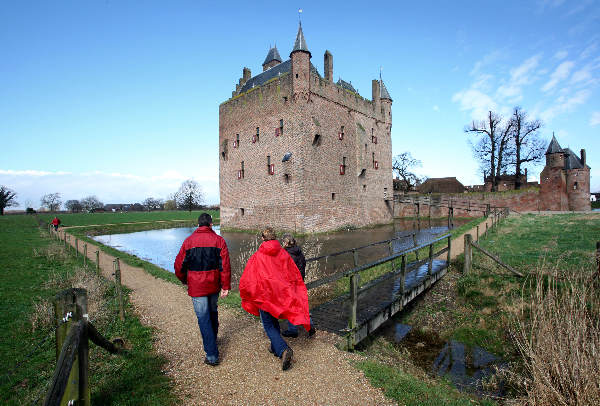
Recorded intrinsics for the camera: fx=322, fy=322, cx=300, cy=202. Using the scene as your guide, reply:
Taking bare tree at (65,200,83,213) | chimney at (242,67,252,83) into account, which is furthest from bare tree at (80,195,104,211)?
chimney at (242,67,252,83)

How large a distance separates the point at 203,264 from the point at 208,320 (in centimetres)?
66

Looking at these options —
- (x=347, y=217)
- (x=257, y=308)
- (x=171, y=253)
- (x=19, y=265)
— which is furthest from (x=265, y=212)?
(x=257, y=308)

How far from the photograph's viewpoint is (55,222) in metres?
25.0

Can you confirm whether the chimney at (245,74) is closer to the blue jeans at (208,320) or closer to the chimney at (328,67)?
the chimney at (328,67)

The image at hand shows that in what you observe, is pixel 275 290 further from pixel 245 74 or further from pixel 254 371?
pixel 245 74

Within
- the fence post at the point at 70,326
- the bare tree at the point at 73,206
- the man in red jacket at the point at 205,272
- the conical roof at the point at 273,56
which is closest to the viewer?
the fence post at the point at 70,326

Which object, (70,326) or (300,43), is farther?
(300,43)

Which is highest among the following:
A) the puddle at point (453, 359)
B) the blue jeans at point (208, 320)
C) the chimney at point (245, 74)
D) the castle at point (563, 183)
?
the chimney at point (245, 74)

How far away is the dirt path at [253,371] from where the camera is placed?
10.6 feet

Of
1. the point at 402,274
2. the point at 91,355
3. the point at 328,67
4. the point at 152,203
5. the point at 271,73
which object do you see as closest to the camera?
the point at 91,355

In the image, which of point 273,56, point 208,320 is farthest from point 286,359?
point 273,56

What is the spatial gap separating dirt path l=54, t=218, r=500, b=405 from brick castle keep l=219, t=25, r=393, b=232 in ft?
54.0

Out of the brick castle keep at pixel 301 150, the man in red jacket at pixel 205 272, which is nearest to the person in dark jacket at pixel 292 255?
the man in red jacket at pixel 205 272

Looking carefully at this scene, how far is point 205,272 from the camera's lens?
11.8 ft
